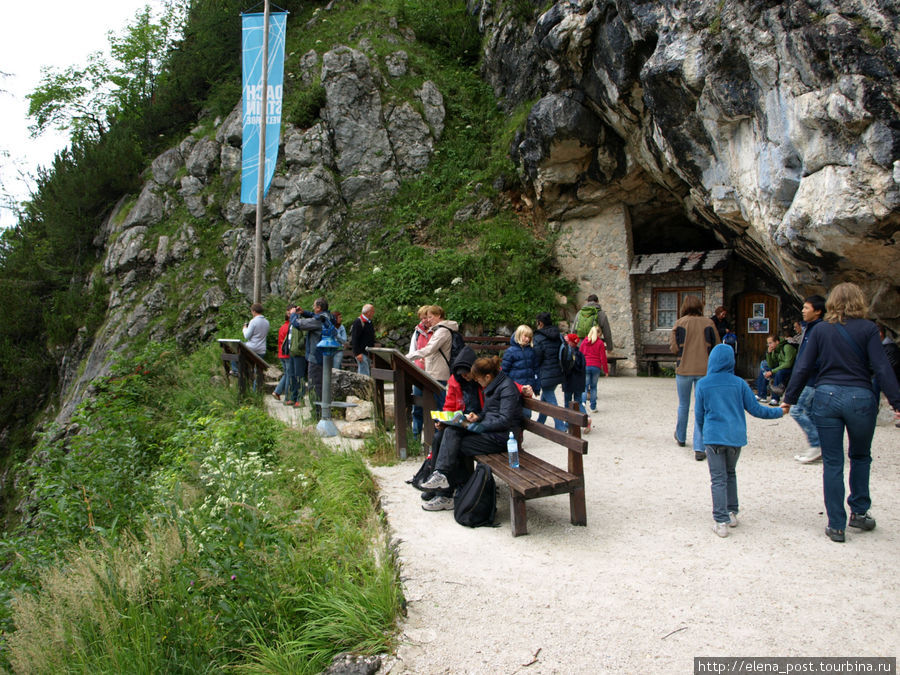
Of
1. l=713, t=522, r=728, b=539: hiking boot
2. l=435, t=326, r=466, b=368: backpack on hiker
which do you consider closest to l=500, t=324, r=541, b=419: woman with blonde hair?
l=435, t=326, r=466, b=368: backpack on hiker

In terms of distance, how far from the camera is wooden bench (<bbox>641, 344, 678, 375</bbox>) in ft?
49.3

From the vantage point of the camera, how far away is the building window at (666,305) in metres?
15.4

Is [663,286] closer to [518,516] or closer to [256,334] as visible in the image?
[256,334]

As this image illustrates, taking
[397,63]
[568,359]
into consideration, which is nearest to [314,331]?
[568,359]

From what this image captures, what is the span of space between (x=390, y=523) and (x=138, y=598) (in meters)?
1.74

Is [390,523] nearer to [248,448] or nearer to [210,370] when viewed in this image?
[248,448]

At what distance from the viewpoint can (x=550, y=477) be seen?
4.36 m

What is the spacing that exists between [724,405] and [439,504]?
237cm

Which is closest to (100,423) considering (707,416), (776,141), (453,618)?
(453,618)

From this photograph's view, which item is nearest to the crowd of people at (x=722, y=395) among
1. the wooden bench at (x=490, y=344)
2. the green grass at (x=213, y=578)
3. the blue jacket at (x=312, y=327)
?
the green grass at (x=213, y=578)

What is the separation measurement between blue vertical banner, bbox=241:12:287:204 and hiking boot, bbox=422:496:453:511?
10813 mm

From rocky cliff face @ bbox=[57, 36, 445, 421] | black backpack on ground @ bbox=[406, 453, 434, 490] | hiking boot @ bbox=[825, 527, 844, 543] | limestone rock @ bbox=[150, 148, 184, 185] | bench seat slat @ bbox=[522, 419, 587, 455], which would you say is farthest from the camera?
limestone rock @ bbox=[150, 148, 184, 185]

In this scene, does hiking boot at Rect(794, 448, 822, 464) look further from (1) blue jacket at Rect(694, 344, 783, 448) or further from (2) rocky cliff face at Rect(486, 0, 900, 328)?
(2) rocky cliff face at Rect(486, 0, 900, 328)

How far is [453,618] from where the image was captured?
3215 millimetres
